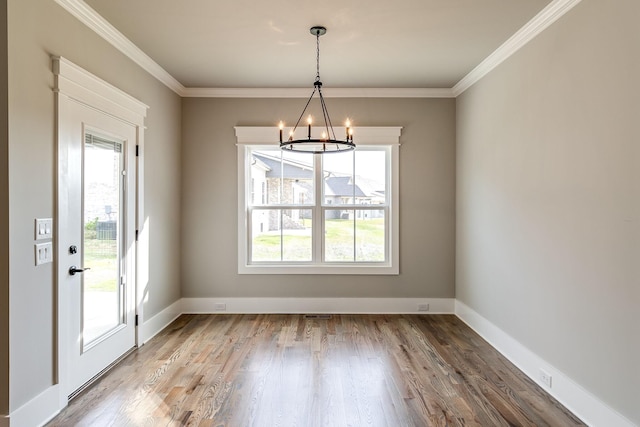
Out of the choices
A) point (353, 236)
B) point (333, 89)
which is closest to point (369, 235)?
point (353, 236)

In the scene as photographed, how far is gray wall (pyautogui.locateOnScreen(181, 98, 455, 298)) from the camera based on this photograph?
16.0ft

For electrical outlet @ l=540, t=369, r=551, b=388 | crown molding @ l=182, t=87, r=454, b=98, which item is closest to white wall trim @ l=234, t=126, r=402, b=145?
crown molding @ l=182, t=87, r=454, b=98

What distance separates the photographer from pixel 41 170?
244 centimetres

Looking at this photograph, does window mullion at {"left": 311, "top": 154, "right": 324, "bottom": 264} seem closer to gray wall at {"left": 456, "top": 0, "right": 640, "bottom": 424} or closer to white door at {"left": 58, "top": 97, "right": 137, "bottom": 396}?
gray wall at {"left": 456, "top": 0, "right": 640, "bottom": 424}

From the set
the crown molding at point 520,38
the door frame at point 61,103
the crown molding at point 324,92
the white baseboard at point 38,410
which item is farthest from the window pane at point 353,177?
the white baseboard at point 38,410

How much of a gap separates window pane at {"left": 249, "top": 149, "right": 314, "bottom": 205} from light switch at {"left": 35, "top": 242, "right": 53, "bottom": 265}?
2.68 m

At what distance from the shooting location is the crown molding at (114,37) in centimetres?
276

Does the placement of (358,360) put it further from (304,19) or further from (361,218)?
(304,19)

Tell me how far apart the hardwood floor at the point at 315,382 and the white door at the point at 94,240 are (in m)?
0.29

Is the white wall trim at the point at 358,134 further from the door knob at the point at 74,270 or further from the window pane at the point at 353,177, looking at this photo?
the door knob at the point at 74,270

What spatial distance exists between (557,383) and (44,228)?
11.9ft

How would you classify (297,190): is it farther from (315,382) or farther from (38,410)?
(38,410)

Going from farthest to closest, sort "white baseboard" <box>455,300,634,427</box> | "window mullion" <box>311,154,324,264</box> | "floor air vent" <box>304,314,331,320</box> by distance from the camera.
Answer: "window mullion" <box>311,154,324,264</box>, "floor air vent" <box>304,314,331,320</box>, "white baseboard" <box>455,300,634,427</box>

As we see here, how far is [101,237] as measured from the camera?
3172mm
